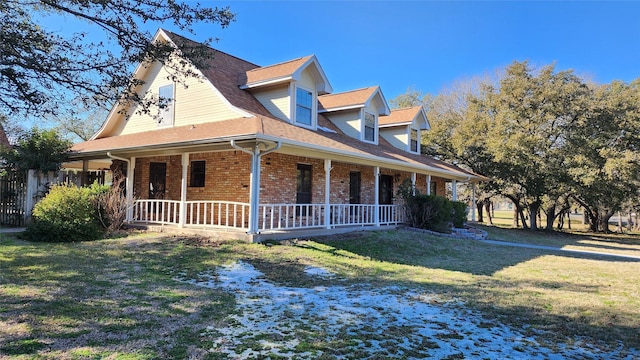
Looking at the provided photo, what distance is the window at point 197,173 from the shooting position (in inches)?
527

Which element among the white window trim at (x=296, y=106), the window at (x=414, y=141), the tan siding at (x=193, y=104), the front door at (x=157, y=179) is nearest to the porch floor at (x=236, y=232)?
the front door at (x=157, y=179)

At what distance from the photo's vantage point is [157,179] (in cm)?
1455

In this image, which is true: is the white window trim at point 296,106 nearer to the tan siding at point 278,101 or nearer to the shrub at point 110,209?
the tan siding at point 278,101

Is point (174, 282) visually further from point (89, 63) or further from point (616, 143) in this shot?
point (616, 143)

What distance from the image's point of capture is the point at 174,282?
653cm

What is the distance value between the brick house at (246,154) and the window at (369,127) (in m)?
0.30

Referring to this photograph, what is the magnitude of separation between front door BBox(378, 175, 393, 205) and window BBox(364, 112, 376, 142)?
1.91 metres

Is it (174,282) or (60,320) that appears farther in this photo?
(174,282)

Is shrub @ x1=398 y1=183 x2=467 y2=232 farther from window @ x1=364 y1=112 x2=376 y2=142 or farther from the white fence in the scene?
the white fence

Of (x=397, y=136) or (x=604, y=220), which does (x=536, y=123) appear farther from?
(x=604, y=220)

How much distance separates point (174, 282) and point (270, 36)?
33.6 feet

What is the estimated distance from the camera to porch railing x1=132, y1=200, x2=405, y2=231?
1155 cm

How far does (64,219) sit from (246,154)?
17.1 feet

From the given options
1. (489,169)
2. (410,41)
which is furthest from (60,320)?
(489,169)
